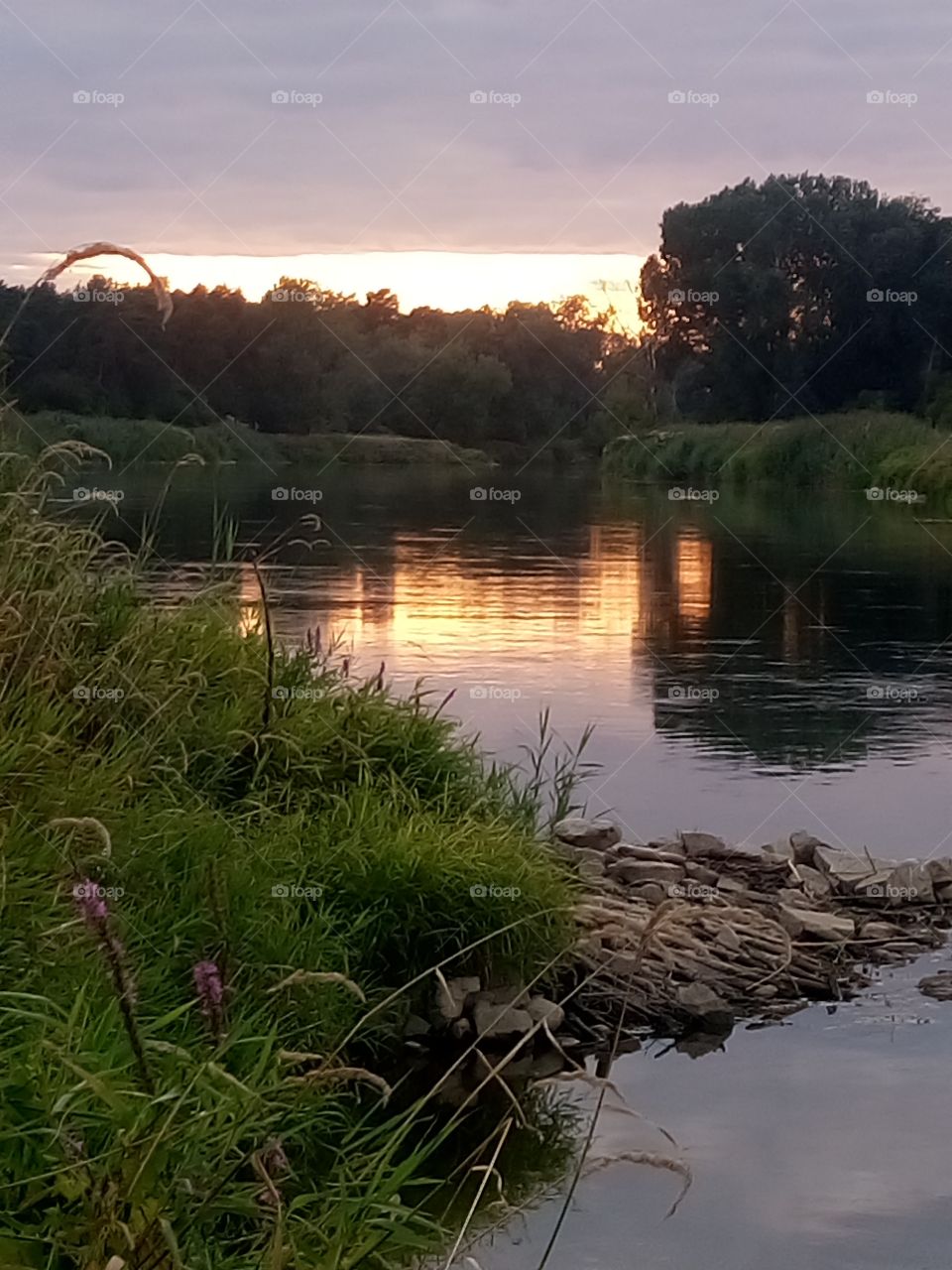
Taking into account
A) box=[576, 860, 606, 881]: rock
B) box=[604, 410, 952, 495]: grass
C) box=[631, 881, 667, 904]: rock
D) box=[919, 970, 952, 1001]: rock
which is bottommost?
box=[919, 970, 952, 1001]: rock

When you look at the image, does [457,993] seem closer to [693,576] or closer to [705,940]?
[705,940]

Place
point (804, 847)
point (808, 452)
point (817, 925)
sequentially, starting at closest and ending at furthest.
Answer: point (817, 925)
point (804, 847)
point (808, 452)

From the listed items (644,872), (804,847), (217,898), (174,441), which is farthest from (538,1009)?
(174,441)

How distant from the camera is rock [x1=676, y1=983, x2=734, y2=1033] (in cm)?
726

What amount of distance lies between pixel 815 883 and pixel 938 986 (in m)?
1.24

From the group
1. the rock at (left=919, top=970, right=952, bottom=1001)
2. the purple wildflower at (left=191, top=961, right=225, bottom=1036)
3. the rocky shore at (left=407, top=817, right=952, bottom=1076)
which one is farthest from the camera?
the rock at (left=919, top=970, right=952, bottom=1001)

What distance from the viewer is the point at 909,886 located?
8922 millimetres

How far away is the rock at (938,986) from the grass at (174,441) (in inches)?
150

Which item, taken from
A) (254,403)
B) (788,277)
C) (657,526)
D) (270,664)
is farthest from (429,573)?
(270,664)

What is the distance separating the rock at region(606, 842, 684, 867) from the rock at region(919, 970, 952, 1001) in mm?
1540

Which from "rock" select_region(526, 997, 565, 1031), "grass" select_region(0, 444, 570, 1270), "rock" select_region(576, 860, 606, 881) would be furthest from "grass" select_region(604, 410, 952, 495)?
"rock" select_region(526, 997, 565, 1031)

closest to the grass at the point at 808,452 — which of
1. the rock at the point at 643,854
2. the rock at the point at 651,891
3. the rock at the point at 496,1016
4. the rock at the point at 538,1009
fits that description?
the rock at the point at 643,854

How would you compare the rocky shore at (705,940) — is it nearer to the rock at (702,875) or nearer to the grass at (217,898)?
the rock at (702,875)

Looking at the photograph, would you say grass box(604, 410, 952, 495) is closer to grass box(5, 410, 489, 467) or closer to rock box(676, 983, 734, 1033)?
grass box(5, 410, 489, 467)
